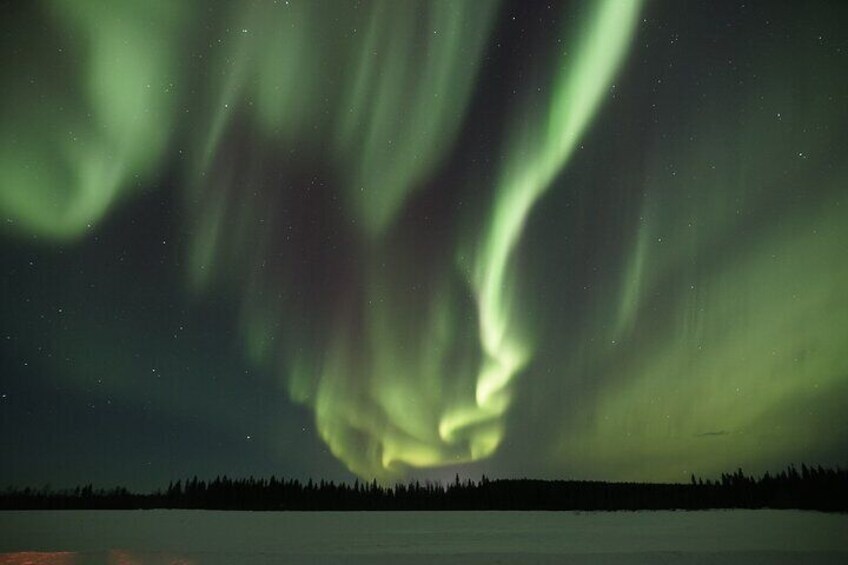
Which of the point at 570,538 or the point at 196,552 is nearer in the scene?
the point at 196,552

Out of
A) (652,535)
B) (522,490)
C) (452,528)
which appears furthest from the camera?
(522,490)

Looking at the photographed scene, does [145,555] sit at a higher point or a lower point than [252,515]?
lower

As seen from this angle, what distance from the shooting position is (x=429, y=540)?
3014cm

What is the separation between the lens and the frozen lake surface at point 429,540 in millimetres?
23734

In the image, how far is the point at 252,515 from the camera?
50.5m

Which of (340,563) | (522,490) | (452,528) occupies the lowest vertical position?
(340,563)

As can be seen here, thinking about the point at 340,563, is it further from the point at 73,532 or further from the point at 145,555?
the point at 73,532

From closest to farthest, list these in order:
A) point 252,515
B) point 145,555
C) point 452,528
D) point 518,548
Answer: point 145,555 < point 518,548 < point 452,528 < point 252,515

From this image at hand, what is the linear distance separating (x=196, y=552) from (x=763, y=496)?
137 feet

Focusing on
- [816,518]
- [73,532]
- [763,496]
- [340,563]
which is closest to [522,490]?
[763,496]

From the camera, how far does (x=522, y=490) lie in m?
57.5

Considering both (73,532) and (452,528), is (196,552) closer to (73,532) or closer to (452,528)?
(73,532)

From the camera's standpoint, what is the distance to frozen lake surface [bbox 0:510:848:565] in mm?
23734

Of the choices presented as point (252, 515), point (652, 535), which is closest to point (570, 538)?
point (652, 535)
